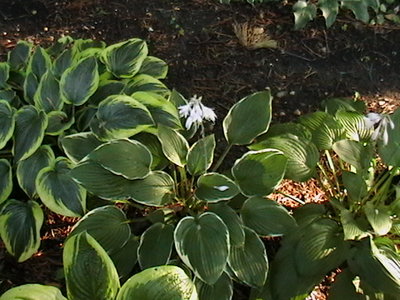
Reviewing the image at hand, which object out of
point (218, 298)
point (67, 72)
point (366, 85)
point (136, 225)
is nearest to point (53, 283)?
point (136, 225)

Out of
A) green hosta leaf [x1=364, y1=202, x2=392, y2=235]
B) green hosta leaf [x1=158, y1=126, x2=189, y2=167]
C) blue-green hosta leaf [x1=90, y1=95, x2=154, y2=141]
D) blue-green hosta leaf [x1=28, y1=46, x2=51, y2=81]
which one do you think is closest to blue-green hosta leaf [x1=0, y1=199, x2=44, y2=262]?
blue-green hosta leaf [x1=90, y1=95, x2=154, y2=141]

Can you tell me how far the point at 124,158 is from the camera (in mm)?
2301

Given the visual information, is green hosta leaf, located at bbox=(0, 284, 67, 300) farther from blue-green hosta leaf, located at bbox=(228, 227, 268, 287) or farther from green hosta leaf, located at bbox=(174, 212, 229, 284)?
blue-green hosta leaf, located at bbox=(228, 227, 268, 287)

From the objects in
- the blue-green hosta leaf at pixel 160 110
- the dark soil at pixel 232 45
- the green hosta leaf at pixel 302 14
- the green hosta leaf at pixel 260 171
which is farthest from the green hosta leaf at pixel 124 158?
the green hosta leaf at pixel 302 14

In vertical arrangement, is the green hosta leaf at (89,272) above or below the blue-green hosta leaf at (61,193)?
above

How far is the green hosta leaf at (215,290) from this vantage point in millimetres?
2268

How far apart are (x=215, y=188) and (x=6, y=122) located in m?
0.92

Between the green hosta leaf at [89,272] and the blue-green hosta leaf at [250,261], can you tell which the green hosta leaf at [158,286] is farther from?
the blue-green hosta leaf at [250,261]

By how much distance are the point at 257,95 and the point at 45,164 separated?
36.6 inches

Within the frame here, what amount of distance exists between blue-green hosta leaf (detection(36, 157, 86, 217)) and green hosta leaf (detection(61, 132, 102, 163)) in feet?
0.26

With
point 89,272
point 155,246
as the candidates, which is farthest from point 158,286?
point 155,246

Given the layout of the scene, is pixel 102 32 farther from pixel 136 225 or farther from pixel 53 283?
pixel 53 283

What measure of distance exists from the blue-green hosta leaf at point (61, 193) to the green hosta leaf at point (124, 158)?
159 millimetres

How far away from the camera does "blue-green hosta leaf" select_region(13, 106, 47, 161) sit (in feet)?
8.02
